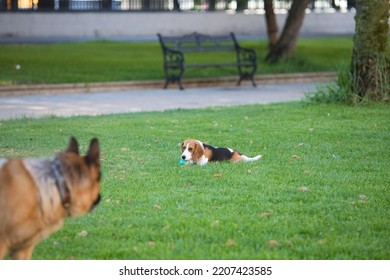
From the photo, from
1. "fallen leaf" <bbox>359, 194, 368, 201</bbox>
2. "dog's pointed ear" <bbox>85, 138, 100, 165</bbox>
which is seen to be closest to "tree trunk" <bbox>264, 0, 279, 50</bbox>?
"fallen leaf" <bbox>359, 194, 368, 201</bbox>

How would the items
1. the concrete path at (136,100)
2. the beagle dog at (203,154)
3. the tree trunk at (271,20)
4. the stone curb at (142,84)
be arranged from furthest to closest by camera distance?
the tree trunk at (271,20) < the stone curb at (142,84) < the concrete path at (136,100) < the beagle dog at (203,154)

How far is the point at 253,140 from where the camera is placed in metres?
11.2

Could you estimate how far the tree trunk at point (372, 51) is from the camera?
14477 mm

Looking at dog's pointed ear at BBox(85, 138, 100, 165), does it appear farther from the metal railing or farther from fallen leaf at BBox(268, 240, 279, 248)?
the metal railing

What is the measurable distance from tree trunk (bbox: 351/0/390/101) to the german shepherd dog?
32.5ft

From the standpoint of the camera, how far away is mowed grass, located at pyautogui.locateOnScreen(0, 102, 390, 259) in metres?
6.47

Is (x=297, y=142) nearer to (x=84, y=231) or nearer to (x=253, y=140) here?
(x=253, y=140)

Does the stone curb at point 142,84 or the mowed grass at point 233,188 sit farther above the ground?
the mowed grass at point 233,188

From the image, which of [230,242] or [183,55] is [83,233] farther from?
[183,55]

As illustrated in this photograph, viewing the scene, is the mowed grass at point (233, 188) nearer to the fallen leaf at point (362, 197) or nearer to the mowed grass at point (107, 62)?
the fallen leaf at point (362, 197)

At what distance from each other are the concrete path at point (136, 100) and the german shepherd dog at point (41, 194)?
29.6ft

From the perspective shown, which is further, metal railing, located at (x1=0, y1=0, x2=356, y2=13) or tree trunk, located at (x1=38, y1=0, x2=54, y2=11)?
tree trunk, located at (x1=38, y1=0, x2=54, y2=11)

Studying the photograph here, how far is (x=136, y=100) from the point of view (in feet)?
55.7

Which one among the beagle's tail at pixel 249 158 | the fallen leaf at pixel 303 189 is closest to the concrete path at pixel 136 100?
the beagle's tail at pixel 249 158
